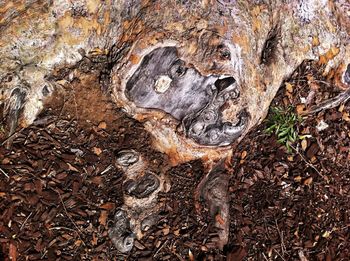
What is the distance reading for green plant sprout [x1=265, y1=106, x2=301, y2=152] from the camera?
4.08 m

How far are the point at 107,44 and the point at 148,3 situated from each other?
1.63 ft

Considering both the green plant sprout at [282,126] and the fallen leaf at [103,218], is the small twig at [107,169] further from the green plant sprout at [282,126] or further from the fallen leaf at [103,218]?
the green plant sprout at [282,126]

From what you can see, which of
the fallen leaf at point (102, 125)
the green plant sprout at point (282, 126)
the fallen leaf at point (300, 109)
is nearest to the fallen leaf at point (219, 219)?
the green plant sprout at point (282, 126)

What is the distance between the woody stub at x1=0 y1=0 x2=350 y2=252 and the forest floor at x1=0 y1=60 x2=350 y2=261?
10 cm

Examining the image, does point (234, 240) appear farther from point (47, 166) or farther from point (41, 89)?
point (41, 89)

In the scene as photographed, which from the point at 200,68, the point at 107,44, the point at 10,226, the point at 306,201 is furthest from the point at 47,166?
the point at 306,201

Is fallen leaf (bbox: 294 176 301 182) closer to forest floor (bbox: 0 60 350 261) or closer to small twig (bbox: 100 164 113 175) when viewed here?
forest floor (bbox: 0 60 350 261)

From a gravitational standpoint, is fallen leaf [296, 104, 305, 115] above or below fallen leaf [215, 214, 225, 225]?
above

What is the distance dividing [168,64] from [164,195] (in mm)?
1031

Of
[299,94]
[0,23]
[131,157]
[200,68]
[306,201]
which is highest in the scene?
[0,23]

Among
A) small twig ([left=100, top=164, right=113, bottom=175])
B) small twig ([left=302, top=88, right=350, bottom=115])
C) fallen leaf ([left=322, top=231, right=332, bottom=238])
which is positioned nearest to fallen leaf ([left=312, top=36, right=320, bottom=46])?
small twig ([left=302, top=88, right=350, bottom=115])

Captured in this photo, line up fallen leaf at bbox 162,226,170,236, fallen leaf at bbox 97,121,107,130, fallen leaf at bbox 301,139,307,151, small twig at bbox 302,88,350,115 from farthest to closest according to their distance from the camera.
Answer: small twig at bbox 302,88,350,115 < fallen leaf at bbox 301,139,307,151 < fallen leaf at bbox 97,121,107,130 < fallen leaf at bbox 162,226,170,236

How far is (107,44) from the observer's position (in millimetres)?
3654

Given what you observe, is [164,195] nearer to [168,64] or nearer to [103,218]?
[103,218]
